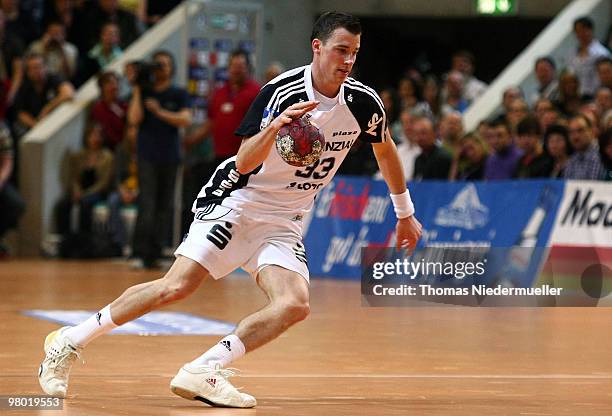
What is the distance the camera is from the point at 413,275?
12211 millimetres

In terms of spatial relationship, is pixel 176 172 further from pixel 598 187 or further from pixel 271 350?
pixel 271 350

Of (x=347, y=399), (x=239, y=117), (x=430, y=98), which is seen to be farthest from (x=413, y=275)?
(x=430, y=98)

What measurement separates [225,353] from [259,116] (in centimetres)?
130

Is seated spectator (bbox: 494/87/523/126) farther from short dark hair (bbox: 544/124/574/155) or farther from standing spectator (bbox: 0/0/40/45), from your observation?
standing spectator (bbox: 0/0/40/45)

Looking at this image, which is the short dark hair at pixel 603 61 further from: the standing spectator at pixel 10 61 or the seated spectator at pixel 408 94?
the standing spectator at pixel 10 61

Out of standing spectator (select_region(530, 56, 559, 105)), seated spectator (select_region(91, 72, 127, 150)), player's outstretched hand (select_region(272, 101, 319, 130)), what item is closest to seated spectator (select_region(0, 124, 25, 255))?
seated spectator (select_region(91, 72, 127, 150))

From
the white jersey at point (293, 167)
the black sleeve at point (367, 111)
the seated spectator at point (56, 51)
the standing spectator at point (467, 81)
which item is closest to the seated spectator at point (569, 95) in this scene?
the standing spectator at point (467, 81)

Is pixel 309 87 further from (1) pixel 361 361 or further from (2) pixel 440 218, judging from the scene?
(2) pixel 440 218

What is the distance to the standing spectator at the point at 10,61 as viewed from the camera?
22.1 metres

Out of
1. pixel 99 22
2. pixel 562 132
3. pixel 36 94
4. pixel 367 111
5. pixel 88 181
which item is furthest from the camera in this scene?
pixel 99 22

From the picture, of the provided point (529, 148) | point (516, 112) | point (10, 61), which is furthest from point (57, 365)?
point (10, 61)

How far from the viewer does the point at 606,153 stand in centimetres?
1545

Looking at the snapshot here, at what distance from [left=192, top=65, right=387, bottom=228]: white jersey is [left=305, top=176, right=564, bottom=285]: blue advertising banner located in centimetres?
650

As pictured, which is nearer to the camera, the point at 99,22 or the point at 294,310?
the point at 294,310
